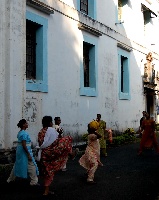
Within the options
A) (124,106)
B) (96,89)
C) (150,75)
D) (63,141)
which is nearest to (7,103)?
(63,141)

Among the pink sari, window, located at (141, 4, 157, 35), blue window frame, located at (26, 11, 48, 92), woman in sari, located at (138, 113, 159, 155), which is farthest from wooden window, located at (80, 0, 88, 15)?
window, located at (141, 4, 157, 35)

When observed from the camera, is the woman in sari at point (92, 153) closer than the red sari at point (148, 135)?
Yes

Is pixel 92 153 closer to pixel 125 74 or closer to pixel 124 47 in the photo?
pixel 124 47

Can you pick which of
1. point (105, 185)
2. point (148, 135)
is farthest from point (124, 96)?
point (105, 185)

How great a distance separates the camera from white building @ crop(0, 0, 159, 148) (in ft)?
31.9

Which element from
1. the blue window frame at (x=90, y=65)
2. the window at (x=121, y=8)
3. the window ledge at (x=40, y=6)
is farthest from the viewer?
the window at (x=121, y=8)

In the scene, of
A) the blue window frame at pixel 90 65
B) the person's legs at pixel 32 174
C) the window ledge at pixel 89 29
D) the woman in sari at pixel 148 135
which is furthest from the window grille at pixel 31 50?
the woman in sari at pixel 148 135

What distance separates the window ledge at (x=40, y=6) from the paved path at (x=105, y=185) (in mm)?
4898

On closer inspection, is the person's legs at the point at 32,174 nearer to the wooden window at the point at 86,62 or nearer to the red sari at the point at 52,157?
the red sari at the point at 52,157

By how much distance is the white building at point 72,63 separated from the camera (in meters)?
9.71

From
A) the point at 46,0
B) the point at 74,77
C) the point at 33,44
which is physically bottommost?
the point at 74,77

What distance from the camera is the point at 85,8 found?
1444cm

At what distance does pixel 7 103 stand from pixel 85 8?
6.65 metres

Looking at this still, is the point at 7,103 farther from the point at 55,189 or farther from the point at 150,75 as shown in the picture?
the point at 150,75
